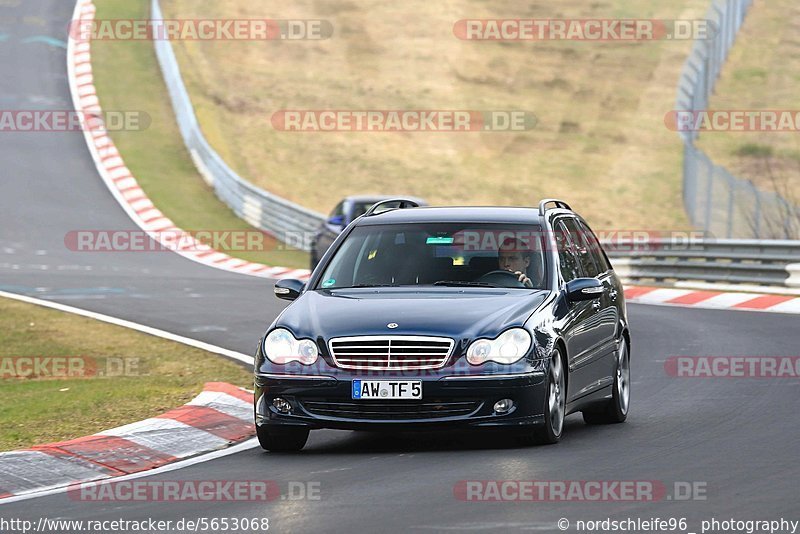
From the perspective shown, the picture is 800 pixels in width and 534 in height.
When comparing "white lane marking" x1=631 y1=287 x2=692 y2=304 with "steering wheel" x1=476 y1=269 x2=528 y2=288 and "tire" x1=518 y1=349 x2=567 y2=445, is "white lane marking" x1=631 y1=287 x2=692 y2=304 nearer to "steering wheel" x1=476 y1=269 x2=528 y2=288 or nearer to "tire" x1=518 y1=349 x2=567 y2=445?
"steering wheel" x1=476 y1=269 x2=528 y2=288

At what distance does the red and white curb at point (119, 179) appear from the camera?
30.8 metres

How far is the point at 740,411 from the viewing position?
12039mm

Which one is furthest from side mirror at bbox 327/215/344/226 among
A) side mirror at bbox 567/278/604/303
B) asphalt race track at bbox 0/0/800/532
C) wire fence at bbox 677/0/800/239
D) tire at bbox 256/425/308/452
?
tire at bbox 256/425/308/452

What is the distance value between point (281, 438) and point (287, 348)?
61 cm

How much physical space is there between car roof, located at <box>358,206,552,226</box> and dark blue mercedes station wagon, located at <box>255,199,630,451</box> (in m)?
0.01

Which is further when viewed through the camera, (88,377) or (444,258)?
(88,377)

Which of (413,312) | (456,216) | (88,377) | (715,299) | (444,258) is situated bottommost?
(715,299)

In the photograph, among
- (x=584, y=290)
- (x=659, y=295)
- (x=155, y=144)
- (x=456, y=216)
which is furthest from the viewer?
(x=155, y=144)

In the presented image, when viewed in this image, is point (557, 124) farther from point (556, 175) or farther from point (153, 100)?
point (153, 100)

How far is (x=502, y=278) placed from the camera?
11.0 m

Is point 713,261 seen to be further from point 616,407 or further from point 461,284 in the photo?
point 461,284

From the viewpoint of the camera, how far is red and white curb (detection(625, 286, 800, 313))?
2236 centimetres

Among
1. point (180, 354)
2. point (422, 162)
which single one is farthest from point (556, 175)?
point (180, 354)

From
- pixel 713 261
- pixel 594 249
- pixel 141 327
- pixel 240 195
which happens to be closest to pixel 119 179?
pixel 240 195
